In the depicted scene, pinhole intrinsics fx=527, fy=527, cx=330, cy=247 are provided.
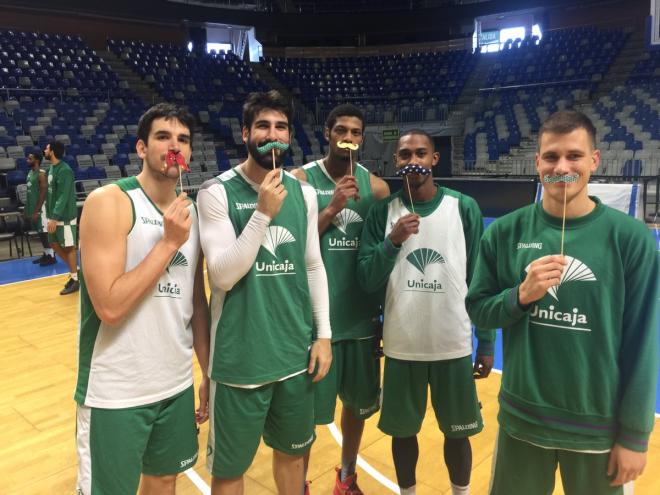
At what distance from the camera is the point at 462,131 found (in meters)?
17.5

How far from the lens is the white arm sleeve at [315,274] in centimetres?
206

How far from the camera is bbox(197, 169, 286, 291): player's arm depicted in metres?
1.76

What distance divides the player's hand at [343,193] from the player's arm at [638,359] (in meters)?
1.12

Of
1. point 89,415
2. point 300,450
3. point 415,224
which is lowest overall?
point 300,450

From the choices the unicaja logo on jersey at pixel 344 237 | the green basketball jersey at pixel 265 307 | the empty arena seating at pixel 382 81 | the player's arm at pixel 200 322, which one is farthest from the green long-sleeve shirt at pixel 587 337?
the empty arena seating at pixel 382 81

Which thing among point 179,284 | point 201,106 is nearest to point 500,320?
point 179,284

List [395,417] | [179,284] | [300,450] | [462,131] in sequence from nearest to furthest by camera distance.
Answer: [179,284] < [300,450] < [395,417] < [462,131]

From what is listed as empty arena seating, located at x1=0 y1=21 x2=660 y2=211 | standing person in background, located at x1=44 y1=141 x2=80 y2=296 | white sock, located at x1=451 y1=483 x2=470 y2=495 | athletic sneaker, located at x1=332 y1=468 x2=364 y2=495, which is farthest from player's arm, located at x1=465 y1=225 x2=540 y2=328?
empty arena seating, located at x1=0 y1=21 x2=660 y2=211

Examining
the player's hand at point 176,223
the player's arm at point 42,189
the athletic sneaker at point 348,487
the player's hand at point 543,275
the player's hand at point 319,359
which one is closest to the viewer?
→ the player's hand at point 543,275

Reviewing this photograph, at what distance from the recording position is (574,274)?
155 cm

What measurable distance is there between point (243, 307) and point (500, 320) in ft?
2.84

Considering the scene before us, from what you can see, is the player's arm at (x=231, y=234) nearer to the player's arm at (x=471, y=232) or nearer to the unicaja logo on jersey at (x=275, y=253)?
the unicaja logo on jersey at (x=275, y=253)

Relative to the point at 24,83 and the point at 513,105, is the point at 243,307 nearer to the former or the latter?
the point at 24,83

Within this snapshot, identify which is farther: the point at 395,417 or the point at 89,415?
the point at 395,417
